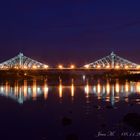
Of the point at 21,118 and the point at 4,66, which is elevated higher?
the point at 4,66

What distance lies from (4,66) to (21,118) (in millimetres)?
61228

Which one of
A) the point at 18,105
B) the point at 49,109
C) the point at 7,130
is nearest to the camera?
the point at 7,130

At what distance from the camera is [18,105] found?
92.0 feet

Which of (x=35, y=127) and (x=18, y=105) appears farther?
(x=18, y=105)

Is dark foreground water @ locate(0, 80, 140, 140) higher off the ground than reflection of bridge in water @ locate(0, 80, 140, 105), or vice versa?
reflection of bridge in water @ locate(0, 80, 140, 105)

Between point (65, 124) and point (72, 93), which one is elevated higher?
point (72, 93)

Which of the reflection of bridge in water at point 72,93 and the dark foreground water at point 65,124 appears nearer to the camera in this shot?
the dark foreground water at point 65,124

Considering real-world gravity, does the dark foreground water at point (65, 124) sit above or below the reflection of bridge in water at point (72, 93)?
below

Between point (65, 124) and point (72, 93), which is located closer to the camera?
point (65, 124)

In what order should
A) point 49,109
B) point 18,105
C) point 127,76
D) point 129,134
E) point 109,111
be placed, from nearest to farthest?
point 129,134 < point 109,111 < point 49,109 < point 18,105 < point 127,76

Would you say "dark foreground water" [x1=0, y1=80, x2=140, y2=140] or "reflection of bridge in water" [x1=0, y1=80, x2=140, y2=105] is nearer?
"dark foreground water" [x1=0, y1=80, x2=140, y2=140]

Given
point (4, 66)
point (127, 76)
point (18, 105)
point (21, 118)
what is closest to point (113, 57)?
point (127, 76)

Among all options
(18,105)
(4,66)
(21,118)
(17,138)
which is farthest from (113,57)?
(17,138)

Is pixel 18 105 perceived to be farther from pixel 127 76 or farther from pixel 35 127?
pixel 127 76
